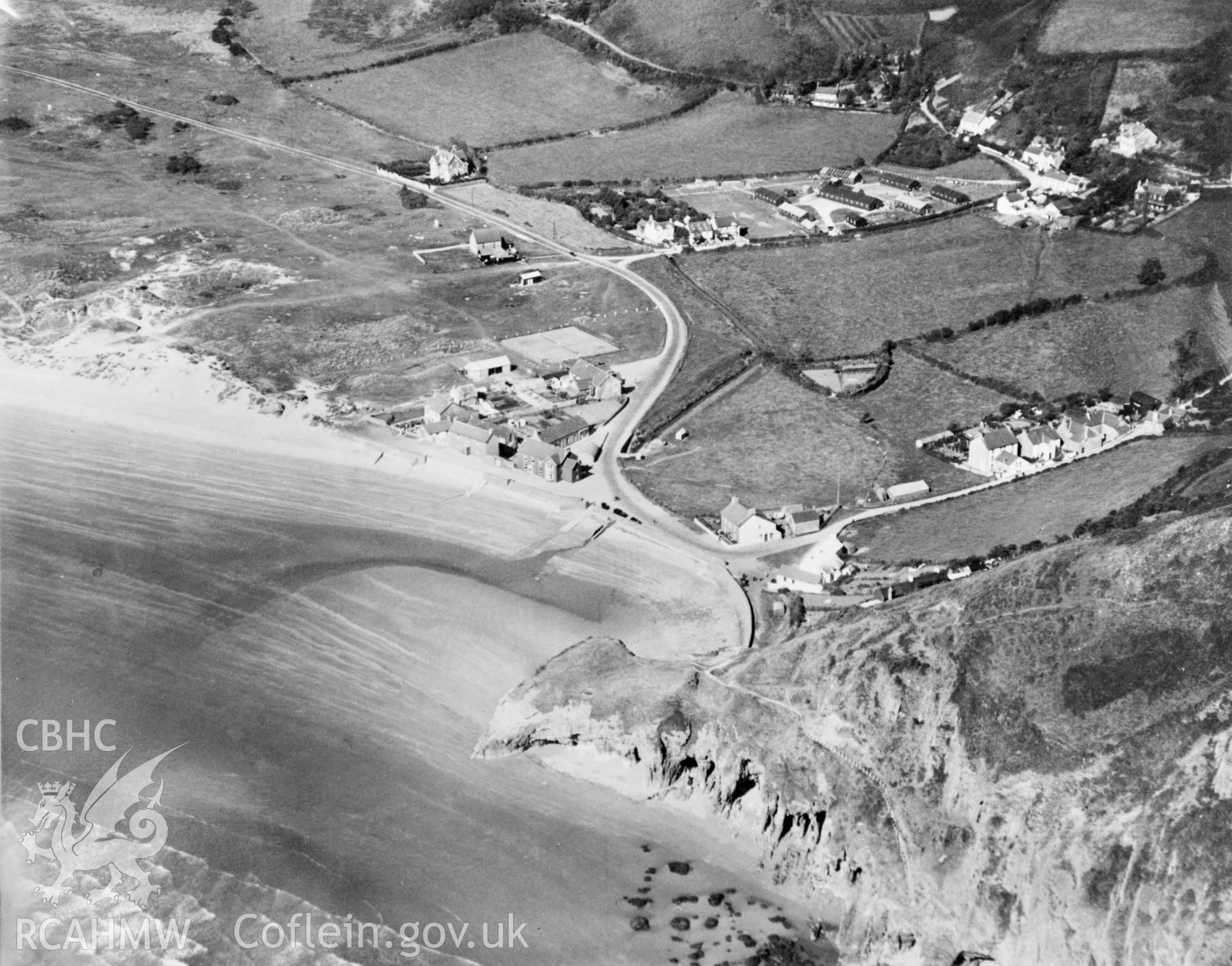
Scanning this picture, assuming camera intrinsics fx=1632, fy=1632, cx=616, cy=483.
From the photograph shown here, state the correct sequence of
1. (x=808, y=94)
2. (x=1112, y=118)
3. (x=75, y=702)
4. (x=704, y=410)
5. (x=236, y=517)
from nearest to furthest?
(x=75, y=702) < (x=236, y=517) < (x=704, y=410) < (x=1112, y=118) < (x=808, y=94)

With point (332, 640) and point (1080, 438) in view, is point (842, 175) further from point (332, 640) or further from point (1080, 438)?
point (332, 640)

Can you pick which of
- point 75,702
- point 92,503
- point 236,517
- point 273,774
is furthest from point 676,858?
point 92,503

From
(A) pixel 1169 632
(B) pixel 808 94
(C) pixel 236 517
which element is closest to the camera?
(A) pixel 1169 632

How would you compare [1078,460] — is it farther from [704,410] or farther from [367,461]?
[367,461]

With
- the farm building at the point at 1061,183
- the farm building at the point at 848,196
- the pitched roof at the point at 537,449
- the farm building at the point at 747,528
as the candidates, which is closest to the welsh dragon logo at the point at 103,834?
the pitched roof at the point at 537,449

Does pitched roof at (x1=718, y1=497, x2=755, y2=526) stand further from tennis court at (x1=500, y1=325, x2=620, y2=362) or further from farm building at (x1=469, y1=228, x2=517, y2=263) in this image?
farm building at (x1=469, y1=228, x2=517, y2=263)

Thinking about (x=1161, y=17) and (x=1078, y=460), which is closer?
(x=1078, y=460)

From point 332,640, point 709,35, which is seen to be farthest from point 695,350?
point 709,35
